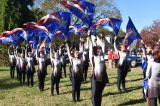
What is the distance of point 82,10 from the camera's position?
15680 mm

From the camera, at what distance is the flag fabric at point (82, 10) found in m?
15.4

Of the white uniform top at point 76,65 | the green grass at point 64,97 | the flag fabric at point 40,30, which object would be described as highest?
the flag fabric at point 40,30

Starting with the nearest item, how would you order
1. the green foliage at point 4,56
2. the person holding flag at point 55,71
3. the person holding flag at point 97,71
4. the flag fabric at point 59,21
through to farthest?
the person holding flag at point 97,71 < the flag fabric at point 59,21 < the person holding flag at point 55,71 < the green foliage at point 4,56

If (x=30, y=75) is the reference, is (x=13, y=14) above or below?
above

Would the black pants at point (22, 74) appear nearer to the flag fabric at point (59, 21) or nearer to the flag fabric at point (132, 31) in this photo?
the flag fabric at point (59, 21)

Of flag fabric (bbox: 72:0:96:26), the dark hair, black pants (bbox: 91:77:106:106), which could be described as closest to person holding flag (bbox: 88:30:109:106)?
black pants (bbox: 91:77:106:106)

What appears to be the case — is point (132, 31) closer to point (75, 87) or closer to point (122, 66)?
point (122, 66)

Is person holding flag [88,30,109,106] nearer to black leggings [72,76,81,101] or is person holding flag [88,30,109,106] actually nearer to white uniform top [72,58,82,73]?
black leggings [72,76,81,101]

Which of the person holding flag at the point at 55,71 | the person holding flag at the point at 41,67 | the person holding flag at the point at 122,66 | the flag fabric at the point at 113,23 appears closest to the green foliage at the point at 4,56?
the flag fabric at the point at 113,23

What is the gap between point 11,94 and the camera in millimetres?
18406

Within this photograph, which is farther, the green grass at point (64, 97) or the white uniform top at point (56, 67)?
the white uniform top at point (56, 67)

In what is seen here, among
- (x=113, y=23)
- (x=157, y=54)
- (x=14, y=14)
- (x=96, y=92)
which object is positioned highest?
(x=14, y=14)

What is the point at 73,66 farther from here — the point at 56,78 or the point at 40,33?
the point at 40,33

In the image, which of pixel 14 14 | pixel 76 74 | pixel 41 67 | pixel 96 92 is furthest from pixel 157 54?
pixel 14 14
